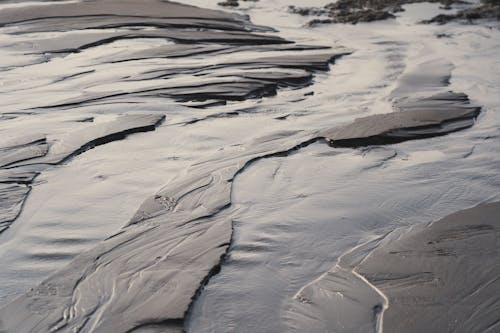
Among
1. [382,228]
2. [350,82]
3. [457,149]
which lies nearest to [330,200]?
[382,228]

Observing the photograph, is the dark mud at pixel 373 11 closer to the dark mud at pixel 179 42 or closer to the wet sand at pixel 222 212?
the dark mud at pixel 179 42

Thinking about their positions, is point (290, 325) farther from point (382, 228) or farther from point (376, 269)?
point (382, 228)

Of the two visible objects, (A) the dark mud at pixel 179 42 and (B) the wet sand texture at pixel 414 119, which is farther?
(A) the dark mud at pixel 179 42

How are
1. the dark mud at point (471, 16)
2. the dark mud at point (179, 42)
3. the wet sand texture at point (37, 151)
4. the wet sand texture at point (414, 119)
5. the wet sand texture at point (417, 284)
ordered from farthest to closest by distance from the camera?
1. the dark mud at point (471, 16)
2. the dark mud at point (179, 42)
3. the wet sand texture at point (414, 119)
4. the wet sand texture at point (37, 151)
5. the wet sand texture at point (417, 284)

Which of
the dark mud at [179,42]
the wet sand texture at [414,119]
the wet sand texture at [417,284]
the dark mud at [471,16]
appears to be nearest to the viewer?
the wet sand texture at [417,284]

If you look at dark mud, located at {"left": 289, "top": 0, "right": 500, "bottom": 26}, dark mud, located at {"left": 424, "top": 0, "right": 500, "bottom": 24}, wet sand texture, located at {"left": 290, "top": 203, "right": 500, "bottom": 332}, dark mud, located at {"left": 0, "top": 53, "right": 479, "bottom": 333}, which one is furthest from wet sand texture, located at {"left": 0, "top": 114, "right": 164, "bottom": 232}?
dark mud, located at {"left": 424, "top": 0, "right": 500, "bottom": 24}

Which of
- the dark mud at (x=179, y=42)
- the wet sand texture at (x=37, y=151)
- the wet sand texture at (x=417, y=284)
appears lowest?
the wet sand texture at (x=417, y=284)

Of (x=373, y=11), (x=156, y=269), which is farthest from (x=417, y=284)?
(x=373, y=11)

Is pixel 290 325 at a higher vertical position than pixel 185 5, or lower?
lower

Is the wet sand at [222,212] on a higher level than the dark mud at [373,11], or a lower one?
lower

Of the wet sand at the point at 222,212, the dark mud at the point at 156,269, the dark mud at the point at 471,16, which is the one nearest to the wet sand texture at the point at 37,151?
the wet sand at the point at 222,212

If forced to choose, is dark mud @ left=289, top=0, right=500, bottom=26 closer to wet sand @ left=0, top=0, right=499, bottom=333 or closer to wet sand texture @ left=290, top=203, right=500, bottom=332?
wet sand @ left=0, top=0, right=499, bottom=333
